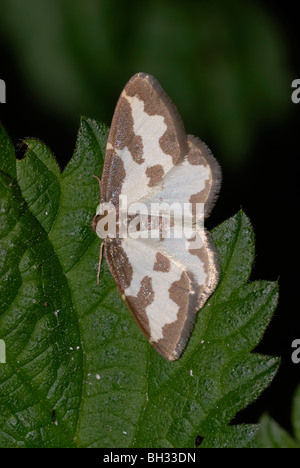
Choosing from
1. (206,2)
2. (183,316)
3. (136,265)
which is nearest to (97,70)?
(206,2)

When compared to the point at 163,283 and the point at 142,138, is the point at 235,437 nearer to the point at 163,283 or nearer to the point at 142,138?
the point at 163,283

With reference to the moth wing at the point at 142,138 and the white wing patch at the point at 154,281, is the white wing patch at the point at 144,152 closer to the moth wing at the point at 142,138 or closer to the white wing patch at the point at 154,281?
the moth wing at the point at 142,138

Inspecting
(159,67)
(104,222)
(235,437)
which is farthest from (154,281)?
(159,67)

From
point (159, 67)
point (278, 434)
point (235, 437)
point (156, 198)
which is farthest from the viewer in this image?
point (159, 67)

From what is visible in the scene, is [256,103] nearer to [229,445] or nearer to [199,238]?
[199,238]

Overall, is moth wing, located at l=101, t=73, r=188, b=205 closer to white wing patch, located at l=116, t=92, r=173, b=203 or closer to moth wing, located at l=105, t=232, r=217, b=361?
white wing patch, located at l=116, t=92, r=173, b=203

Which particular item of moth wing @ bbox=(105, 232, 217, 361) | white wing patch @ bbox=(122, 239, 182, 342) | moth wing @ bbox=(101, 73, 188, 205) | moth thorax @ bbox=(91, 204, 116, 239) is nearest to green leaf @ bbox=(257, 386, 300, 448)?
moth wing @ bbox=(105, 232, 217, 361)
